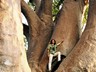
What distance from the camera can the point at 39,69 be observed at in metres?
4.25

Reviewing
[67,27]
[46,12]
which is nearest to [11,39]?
[67,27]

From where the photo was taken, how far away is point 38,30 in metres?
4.72

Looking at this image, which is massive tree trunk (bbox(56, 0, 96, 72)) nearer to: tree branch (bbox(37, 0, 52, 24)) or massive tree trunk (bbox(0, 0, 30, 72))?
massive tree trunk (bbox(0, 0, 30, 72))

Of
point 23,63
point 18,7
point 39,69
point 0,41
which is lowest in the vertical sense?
point 39,69

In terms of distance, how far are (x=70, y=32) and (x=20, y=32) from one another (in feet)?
5.54

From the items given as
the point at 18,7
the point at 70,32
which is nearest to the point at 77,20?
the point at 70,32

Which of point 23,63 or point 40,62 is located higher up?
point 23,63

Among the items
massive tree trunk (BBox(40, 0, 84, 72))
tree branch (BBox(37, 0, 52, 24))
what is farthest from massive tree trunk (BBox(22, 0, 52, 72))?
massive tree trunk (BBox(40, 0, 84, 72))

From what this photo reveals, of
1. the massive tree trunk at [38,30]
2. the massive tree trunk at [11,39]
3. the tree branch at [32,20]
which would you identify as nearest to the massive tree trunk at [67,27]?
the massive tree trunk at [38,30]

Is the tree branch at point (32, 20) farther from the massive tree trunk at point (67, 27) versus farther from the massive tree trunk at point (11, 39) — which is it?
the massive tree trunk at point (11, 39)

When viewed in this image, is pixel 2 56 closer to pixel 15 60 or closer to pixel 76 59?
pixel 15 60

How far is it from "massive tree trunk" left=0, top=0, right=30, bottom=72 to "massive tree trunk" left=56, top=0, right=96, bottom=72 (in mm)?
940

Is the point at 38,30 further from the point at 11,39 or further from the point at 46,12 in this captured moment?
the point at 11,39

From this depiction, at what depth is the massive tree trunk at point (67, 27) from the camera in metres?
4.23
